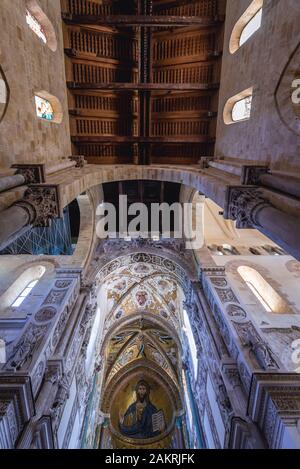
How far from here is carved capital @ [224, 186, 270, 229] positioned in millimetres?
3889

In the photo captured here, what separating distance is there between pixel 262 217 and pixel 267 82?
279 centimetres

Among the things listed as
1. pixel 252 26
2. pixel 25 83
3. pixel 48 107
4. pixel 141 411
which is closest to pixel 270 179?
pixel 252 26

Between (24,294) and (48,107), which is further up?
(48,107)

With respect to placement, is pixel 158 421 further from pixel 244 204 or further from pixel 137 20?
pixel 137 20

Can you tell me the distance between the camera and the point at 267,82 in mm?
4414

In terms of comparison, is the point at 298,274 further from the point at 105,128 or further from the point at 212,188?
the point at 105,128

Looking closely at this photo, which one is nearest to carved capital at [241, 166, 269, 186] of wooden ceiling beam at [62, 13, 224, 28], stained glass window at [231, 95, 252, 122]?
stained glass window at [231, 95, 252, 122]

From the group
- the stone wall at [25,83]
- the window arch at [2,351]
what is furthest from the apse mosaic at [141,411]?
the stone wall at [25,83]

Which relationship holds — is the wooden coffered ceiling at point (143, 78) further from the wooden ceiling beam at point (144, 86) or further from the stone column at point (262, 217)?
the stone column at point (262, 217)

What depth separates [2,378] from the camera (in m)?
4.10

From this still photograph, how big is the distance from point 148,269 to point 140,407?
7.91 m

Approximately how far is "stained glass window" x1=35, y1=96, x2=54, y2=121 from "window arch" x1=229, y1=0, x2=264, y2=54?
5.32 m

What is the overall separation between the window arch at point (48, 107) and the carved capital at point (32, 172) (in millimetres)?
1945
